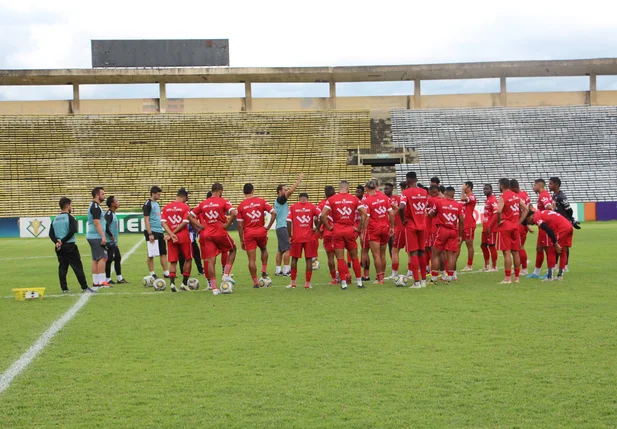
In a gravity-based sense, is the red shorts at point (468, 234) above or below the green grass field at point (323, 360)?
above

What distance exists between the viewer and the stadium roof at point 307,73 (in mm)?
49844

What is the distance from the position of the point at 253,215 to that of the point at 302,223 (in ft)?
3.08

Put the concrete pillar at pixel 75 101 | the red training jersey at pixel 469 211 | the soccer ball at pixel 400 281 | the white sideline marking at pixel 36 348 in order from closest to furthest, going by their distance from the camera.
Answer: the white sideline marking at pixel 36 348 → the soccer ball at pixel 400 281 → the red training jersey at pixel 469 211 → the concrete pillar at pixel 75 101

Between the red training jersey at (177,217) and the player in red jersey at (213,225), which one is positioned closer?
the player in red jersey at (213,225)

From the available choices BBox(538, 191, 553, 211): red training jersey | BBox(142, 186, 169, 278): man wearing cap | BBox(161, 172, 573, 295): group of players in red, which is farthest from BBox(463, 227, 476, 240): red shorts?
BBox(142, 186, 169, 278): man wearing cap

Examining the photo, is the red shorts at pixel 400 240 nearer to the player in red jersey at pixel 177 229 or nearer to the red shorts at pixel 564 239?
the red shorts at pixel 564 239

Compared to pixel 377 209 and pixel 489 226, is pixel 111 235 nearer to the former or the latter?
pixel 377 209

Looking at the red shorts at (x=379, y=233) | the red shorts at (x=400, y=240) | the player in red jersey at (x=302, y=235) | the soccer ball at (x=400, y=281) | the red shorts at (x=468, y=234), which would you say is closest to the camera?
the soccer ball at (x=400, y=281)

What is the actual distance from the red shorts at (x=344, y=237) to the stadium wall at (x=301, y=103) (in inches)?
1595

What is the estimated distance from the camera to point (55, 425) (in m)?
5.46

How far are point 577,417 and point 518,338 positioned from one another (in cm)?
290

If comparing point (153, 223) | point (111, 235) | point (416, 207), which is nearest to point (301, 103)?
point (153, 223)

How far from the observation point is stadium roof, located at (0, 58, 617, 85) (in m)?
49.8

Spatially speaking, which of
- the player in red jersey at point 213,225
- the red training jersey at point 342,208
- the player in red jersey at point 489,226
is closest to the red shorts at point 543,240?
the player in red jersey at point 489,226
